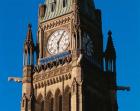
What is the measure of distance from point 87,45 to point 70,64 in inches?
141

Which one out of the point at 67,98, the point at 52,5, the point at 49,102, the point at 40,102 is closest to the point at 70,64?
the point at 67,98

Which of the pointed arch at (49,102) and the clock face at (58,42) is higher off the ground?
the clock face at (58,42)

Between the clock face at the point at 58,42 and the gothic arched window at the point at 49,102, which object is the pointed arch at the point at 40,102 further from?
the clock face at the point at 58,42

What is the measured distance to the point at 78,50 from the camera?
238 feet

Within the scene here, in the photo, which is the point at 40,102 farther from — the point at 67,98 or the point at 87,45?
the point at 87,45

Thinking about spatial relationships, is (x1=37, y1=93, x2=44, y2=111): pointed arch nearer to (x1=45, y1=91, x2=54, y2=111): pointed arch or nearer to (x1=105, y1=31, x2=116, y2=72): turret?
(x1=45, y1=91, x2=54, y2=111): pointed arch

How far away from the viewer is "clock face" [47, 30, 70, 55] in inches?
2953

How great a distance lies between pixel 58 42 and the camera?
75500 mm

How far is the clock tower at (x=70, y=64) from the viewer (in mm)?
71688

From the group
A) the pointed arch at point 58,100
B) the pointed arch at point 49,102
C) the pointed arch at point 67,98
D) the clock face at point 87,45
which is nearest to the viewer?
the pointed arch at point 67,98

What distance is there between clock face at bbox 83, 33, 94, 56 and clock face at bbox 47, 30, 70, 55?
1692mm

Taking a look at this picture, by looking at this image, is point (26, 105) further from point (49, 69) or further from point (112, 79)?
point (112, 79)

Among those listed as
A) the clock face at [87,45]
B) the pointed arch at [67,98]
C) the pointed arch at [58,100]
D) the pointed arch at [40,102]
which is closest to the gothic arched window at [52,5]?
the clock face at [87,45]

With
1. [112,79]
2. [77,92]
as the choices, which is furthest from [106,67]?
[77,92]
